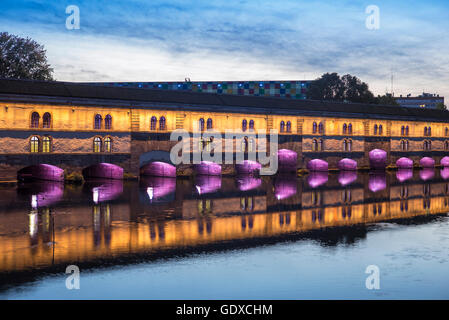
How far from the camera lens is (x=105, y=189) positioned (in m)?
36.1

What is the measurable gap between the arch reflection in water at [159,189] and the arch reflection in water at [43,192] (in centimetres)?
564

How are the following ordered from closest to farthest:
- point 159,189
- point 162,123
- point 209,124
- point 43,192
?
point 43,192 → point 159,189 → point 162,123 → point 209,124

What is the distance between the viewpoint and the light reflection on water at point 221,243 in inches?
507

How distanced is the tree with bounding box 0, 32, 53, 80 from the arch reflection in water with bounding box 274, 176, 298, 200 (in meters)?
34.9

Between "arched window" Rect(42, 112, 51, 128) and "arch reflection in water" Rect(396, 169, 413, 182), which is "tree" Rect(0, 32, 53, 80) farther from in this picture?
"arch reflection in water" Rect(396, 169, 413, 182)

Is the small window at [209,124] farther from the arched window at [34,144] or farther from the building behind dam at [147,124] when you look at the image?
the arched window at [34,144]

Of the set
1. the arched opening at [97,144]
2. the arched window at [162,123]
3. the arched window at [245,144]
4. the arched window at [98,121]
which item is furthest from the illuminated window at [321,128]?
the arched opening at [97,144]

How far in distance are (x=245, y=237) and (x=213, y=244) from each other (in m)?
1.96

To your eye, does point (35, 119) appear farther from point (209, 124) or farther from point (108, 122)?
point (209, 124)

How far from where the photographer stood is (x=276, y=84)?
9919 cm

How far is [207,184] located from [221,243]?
23.3 metres

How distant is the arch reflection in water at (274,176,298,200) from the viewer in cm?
3395

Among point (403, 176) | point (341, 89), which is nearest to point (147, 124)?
point (403, 176)

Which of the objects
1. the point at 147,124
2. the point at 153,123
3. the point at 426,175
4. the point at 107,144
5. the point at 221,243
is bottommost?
the point at 426,175
